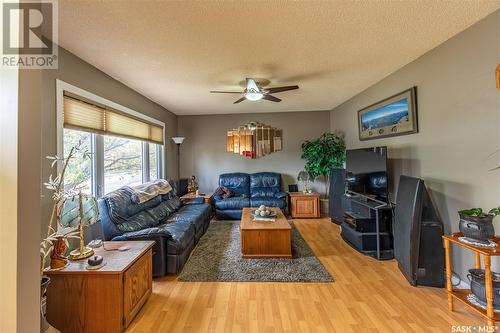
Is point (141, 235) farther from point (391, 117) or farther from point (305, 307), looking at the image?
point (391, 117)

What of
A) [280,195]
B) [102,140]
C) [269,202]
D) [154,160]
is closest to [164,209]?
[102,140]

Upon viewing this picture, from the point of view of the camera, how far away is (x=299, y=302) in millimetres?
2043

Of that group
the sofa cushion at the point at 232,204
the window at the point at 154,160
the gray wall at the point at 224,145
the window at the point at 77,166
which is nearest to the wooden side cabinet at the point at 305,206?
the gray wall at the point at 224,145

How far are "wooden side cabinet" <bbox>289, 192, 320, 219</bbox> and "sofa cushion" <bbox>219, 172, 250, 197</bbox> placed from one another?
116 centimetres

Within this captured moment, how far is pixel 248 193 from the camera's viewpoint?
17.5 feet

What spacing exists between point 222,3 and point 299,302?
2642mm

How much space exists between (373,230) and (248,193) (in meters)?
2.89

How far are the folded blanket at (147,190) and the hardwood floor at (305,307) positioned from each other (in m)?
1.14

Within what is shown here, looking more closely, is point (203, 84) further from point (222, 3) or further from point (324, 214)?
point (324, 214)

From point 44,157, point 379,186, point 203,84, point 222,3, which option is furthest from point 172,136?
point 379,186

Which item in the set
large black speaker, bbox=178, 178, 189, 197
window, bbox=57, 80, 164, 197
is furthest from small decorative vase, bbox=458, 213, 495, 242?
large black speaker, bbox=178, 178, 189, 197

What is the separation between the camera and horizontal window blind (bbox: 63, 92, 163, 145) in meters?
2.28

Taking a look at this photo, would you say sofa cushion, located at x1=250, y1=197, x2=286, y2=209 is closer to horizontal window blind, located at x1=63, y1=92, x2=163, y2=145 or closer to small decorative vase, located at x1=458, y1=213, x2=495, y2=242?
horizontal window blind, located at x1=63, y1=92, x2=163, y2=145

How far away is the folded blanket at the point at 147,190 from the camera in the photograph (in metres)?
A: 2.99
